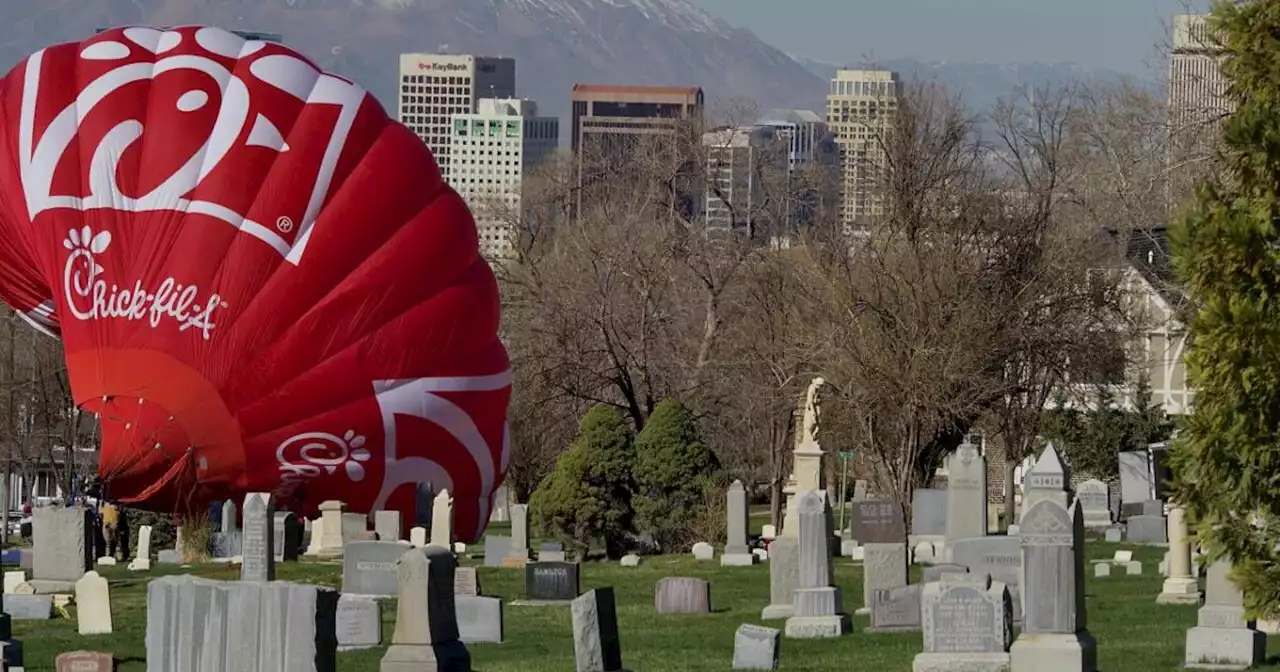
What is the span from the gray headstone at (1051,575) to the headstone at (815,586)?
19.8 feet

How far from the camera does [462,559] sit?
124 feet

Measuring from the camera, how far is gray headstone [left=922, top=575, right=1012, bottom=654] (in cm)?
1947

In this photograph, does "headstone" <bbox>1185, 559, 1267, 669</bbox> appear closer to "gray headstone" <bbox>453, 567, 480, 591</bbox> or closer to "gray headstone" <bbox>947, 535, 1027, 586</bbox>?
"gray headstone" <bbox>947, 535, 1027, 586</bbox>

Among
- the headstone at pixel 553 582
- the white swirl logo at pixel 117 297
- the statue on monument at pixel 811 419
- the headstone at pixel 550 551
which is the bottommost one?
the headstone at pixel 553 582

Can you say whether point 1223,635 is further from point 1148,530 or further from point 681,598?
point 1148,530

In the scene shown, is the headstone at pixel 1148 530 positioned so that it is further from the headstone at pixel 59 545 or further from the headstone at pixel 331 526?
the headstone at pixel 59 545

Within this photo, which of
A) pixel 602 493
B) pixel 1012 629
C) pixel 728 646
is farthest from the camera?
pixel 602 493

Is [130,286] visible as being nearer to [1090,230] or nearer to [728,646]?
[728,646]

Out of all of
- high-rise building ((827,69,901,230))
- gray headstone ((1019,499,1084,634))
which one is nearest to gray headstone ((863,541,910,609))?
gray headstone ((1019,499,1084,634))

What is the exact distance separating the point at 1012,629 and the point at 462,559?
17130 millimetres

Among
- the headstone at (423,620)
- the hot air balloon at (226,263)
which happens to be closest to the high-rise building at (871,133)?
the hot air balloon at (226,263)

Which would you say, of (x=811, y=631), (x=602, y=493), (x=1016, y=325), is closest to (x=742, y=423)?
(x=1016, y=325)

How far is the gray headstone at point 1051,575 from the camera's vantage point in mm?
18094

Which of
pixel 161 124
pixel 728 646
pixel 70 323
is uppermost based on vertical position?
pixel 161 124
